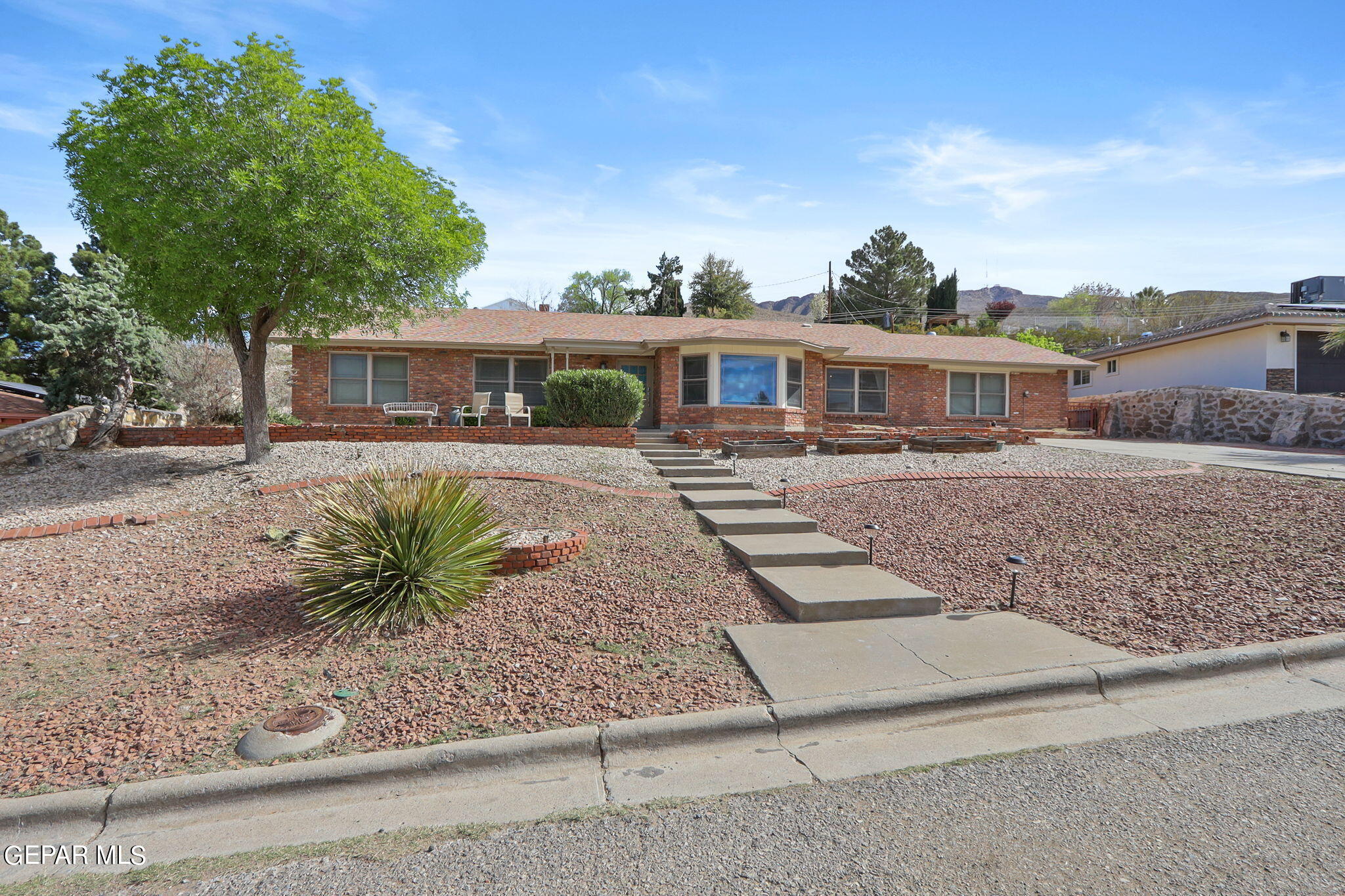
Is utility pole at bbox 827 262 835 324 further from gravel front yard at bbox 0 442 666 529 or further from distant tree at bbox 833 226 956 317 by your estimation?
gravel front yard at bbox 0 442 666 529

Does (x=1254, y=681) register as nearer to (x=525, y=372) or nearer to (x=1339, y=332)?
(x=525, y=372)

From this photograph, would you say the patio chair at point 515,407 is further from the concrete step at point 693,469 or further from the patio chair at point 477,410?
the concrete step at point 693,469

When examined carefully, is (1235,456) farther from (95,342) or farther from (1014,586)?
(95,342)

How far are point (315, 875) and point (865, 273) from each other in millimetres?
50984

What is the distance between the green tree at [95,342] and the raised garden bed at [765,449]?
1387cm

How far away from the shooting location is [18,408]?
57.7 feet

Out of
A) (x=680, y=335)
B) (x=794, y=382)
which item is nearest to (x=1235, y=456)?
(x=794, y=382)

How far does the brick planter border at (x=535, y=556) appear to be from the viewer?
217 inches

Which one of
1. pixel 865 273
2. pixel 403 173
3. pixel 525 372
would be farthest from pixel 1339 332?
pixel 865 273

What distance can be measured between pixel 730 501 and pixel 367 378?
42.3 feet

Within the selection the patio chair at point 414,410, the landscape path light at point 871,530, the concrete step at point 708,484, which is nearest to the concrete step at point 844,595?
the landscape path light at point 871,530

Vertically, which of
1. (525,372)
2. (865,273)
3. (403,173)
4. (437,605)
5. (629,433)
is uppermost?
(865,273)

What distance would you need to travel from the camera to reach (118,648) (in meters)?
4.38

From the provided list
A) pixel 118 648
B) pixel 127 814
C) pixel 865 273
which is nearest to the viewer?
pixel 127 814
